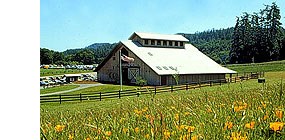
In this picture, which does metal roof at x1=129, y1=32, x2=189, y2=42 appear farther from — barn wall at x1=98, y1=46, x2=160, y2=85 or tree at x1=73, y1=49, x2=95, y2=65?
tree at x1=73, y1=49, x2=95, y2=65

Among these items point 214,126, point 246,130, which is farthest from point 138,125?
point 246,130

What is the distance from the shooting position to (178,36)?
4669cm

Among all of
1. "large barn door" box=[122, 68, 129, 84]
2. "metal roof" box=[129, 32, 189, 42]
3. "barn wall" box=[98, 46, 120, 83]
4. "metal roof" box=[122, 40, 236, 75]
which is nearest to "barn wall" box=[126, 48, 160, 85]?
"metal roof" box=[122, 40, 236, 75]

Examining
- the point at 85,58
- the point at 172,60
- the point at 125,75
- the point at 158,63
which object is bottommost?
the point at 125,75

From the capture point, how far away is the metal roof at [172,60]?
3662 cm

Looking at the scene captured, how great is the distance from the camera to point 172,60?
40.2 m

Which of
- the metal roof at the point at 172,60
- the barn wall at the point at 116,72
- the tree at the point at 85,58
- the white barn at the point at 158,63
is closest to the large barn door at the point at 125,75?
the white barn at the point at 158,63

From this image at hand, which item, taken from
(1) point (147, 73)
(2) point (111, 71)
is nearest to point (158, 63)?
(1) point (147, 73)

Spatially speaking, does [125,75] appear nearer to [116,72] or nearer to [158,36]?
[116,72]

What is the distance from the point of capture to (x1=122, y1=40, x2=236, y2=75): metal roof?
120 feet

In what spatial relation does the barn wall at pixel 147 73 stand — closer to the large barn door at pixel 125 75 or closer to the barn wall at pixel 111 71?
the large barn door at pixel 125 75

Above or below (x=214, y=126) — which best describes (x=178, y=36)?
above

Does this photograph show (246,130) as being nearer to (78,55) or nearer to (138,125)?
(138,125)
